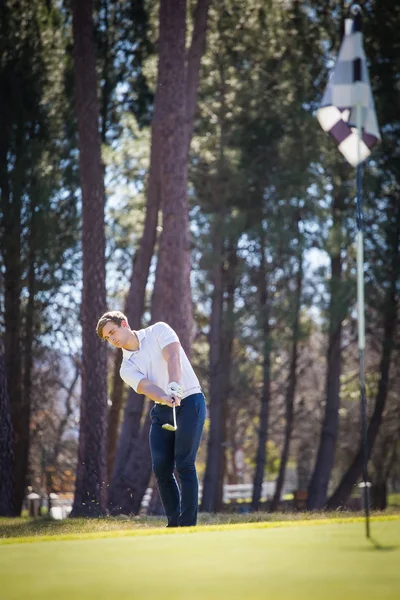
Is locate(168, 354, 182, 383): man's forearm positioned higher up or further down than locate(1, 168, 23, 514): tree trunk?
further down

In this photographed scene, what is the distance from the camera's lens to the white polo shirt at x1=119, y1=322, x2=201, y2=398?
21.0 feet

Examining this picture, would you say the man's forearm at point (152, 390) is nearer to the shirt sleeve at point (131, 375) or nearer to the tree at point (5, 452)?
the shirt sleeve at point (131, 375)

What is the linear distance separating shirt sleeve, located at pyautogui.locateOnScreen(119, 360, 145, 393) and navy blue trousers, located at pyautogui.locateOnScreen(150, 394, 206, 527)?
34cm

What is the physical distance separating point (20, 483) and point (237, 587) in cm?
1883

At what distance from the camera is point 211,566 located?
3.07m

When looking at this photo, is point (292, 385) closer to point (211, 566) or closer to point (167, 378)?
point (167, 378)

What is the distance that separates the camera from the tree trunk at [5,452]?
41.8 feet

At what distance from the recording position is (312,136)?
66.2 ft

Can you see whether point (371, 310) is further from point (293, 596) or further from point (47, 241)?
point (293, 596)

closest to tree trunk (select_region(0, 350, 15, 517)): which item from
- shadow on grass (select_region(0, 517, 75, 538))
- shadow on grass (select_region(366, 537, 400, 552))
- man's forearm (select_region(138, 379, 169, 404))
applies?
shadow on grass (select_region(0, 517, 75, 538))

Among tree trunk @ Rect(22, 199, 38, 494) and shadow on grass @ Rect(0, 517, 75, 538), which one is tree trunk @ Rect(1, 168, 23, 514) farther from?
shadow on grass @ Rect(0, 517, 75, 538)

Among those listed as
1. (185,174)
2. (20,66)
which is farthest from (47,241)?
(185,174)

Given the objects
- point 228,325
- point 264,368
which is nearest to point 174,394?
point 228,325

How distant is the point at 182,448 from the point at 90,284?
283 inches
